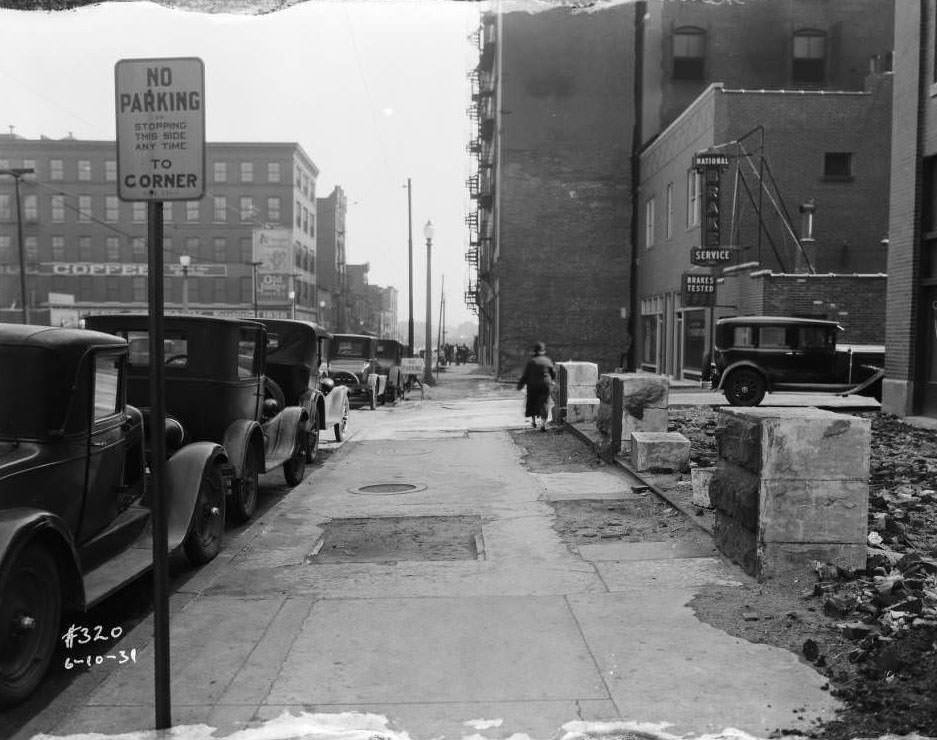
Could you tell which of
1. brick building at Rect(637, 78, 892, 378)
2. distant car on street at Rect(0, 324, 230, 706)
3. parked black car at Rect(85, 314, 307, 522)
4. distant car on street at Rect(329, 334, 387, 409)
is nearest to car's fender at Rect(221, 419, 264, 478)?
parked black car at Rect(85, 314, 307, 522)

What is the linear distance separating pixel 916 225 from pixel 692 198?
553 inches

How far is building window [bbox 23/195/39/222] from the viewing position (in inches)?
2849

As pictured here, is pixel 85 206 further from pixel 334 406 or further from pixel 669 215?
pixel 334 406

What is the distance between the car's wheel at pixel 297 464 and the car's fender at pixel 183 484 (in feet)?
12.3

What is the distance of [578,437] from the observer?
14430 mm

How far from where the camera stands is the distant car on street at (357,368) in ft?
77.2

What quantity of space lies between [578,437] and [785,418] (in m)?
8.78

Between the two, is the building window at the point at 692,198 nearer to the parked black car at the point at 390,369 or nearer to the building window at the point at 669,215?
the building window at the point at 669,215

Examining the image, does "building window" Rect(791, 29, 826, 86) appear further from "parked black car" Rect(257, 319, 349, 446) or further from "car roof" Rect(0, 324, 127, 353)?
"car roof" Rect(0, 324, 127, 353)

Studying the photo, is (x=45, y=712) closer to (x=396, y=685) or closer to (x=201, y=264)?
(x=396, y=685)

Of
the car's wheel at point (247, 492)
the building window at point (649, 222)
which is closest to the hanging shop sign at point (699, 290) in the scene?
the building window at point (649, 222)

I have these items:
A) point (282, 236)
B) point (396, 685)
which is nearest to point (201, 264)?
point (282, 236)

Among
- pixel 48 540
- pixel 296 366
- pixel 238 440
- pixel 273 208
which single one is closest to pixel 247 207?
pixel 273 208

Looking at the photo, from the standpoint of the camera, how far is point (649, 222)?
36719 mm
